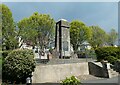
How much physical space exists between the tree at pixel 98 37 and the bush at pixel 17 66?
4107 centimetres

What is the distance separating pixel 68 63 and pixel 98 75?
3.14m

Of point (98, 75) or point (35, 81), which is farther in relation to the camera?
point (98, 75)

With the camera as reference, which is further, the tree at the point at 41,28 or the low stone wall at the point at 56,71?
the tree at the point at 41,28

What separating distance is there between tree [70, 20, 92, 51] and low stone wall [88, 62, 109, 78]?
27671 mm

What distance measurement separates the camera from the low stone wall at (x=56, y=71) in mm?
17081

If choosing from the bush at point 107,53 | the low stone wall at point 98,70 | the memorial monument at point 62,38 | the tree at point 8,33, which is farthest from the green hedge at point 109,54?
the tree at point 8,33

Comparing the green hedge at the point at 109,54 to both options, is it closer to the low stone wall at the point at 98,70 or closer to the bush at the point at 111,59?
the bush at the point at 111,59

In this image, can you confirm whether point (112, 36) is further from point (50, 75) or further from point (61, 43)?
point (50, 75)

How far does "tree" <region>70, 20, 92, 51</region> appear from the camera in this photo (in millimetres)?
49625

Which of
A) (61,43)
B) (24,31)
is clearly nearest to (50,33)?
(24,31)

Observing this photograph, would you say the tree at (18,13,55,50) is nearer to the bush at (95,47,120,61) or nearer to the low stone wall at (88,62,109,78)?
the bush at (95,47,120,61)

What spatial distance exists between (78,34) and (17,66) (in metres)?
36.1

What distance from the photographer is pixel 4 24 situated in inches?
1316

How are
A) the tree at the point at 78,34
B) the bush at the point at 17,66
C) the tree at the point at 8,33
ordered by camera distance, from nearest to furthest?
1. the bush at the point at 17,66
2. the tree at the point at 8,33
3. the tree at the point at 78,34
